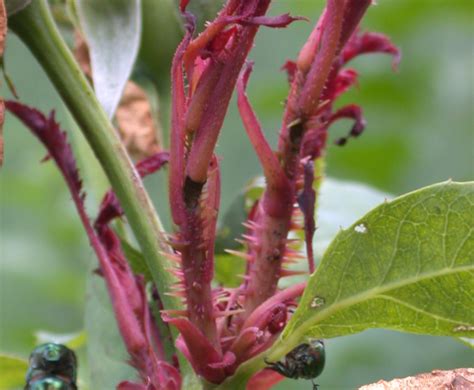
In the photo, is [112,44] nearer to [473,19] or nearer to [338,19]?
[338,19]

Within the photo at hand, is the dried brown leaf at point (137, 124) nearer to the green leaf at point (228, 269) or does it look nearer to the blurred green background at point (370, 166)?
the green leaf at point (228, 269)

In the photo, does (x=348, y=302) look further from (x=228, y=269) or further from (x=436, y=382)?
(x=228, y=269)

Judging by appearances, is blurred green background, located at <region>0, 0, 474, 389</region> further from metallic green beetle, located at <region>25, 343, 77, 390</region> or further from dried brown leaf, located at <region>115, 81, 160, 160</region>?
metallic green beetle, located at <region>25, 343, 77, 390</region>

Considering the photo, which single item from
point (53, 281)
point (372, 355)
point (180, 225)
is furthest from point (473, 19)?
point (180, 225)

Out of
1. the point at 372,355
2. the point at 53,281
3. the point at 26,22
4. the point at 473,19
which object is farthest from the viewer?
the point at 473,19

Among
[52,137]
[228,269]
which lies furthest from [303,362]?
[228,269]

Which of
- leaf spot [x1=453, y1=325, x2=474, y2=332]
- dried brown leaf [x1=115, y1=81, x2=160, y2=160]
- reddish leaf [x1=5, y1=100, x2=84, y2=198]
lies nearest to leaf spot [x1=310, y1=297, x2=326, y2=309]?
leaf spot [x1=453, y1=325, x2=474, y2=332]
